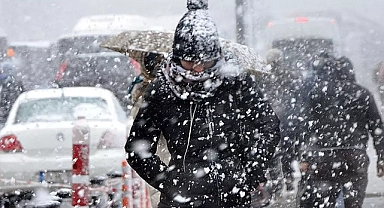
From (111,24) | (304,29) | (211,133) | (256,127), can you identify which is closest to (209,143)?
(211,133)

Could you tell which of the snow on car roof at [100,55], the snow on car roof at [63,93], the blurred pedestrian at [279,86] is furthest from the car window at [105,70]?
the blurred pedestrian at [279,86]

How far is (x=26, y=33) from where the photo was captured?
34.1m

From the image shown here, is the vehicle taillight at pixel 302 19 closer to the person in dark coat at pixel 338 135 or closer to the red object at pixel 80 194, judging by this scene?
the person in dark coat at pixel 338 135

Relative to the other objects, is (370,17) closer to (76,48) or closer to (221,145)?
(76,48)

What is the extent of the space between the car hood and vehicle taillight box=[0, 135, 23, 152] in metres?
0.04

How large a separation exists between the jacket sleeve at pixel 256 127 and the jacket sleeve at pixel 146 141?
44cm

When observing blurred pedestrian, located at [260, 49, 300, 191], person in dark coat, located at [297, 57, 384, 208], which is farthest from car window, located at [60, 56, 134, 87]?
person in dark coat, located at [297, 57, 384, 208]

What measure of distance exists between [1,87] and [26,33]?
56.1 ft

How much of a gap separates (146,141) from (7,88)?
13.5 m

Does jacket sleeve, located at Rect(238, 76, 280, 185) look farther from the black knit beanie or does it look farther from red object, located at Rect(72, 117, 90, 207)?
red object, located at Rect(72, 117, 90, 207)

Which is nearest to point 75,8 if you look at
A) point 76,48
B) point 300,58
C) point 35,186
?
point 76,48

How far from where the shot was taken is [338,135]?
6281 mm

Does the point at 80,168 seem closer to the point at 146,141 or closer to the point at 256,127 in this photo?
the point at 146,141

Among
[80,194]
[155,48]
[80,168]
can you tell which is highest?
[155,48]
